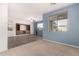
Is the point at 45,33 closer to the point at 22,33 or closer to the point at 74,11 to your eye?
the point at 74,11

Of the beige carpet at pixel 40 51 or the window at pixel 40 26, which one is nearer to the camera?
the beige carpet at pixel 40 51

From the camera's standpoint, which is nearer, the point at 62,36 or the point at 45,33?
the point at 62,36

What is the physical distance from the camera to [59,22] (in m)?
5.11

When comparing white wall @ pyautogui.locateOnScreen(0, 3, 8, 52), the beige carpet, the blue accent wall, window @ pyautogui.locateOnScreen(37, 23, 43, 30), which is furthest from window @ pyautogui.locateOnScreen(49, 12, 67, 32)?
window @ pyautogui.locateOnScreen(37, 23, 43, 30)

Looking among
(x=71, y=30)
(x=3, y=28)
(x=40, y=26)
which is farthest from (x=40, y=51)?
(x=40, y=26)

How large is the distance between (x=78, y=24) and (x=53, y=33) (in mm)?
1976

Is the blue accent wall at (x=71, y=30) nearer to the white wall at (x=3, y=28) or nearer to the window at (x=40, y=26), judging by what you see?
the white wall at (x=3, y=28)

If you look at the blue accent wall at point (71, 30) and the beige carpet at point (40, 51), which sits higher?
the blue accent wall at point (71, 30)

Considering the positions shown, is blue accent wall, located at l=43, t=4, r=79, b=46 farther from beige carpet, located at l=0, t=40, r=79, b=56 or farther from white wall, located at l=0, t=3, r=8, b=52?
white wall, located at l=0, t=3, r=8, b=52

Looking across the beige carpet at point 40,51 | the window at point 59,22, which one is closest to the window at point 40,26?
the window at point 59,22

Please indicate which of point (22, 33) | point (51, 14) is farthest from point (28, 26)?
point (51, 14)

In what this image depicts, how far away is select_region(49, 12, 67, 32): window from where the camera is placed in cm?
473

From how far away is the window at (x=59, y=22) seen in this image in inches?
186

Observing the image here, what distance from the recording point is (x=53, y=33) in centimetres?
539
